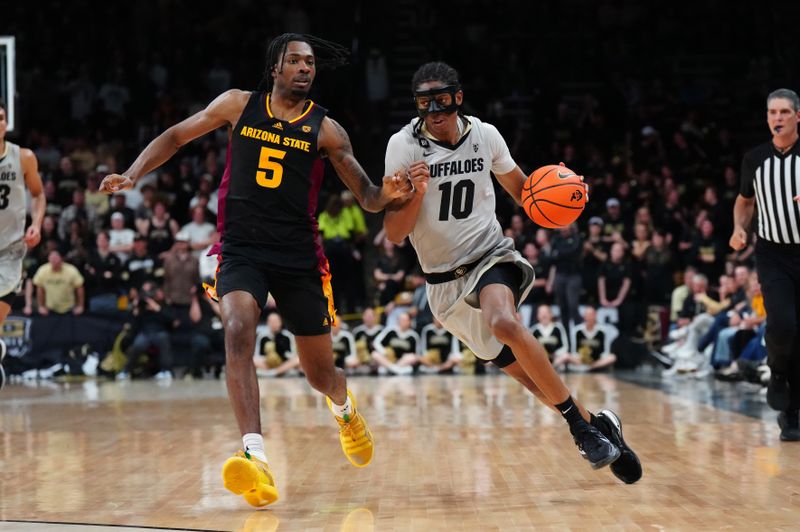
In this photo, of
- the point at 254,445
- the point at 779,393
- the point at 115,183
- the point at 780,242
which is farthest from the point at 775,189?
the point at 115,183

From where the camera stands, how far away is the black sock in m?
5.64

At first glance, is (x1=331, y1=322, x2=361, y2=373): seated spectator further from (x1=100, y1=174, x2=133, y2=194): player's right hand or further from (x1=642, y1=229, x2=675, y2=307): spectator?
(x1=100, y1=174, x2=133, y2=194): player's right hand

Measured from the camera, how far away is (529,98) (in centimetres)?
2133

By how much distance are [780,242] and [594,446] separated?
2.81 metres

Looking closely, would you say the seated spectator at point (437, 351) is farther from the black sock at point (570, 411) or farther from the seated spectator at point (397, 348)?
the black sock at point (570, 411)

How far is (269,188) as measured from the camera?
19.1 feet

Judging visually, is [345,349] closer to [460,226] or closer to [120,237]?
[120,237]

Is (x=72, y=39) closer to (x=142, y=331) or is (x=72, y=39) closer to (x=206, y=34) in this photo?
(x=206, y=34)

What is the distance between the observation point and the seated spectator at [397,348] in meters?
16.0

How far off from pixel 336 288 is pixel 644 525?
12.8 metres

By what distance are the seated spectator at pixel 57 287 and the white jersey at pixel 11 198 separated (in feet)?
27.4

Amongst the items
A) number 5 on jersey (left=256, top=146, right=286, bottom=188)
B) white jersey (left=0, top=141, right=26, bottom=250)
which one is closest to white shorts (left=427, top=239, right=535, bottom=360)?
number 5 on jersey (left=256, top=146, right=286, bottom=188)

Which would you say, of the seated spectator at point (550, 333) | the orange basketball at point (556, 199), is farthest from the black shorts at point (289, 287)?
the seated spectator at point (550, 333)

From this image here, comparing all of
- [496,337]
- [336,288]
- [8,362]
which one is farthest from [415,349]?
[496,337]
